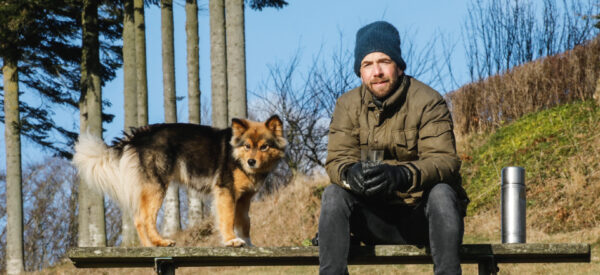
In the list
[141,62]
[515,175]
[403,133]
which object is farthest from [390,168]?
[141,62]

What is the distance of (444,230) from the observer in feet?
10.2

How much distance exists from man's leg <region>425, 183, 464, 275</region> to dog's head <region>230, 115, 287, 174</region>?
2.53 meters

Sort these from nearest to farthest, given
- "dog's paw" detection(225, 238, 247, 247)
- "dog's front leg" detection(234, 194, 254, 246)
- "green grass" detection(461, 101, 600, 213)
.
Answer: "dog's paw" detection(225, 238, 247, 247) < "dog's front leg" detection(234, 194, 254, 246) < "green grass" detection(461, 101, 600, 213)

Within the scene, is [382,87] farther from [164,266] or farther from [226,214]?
[226,214]

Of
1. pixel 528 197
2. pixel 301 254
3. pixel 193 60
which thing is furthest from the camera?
pixel 193 60

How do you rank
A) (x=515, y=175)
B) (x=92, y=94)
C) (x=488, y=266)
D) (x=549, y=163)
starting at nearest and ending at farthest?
(x=488, y=266) < (x=515, y=175) < (x=549, y=163) < (x=92, y=94)

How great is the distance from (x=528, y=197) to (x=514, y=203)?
17.4 feet

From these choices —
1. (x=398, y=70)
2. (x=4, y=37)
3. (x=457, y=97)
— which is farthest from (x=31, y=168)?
(x=398, y=70)

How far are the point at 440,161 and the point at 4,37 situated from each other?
47.1 feet

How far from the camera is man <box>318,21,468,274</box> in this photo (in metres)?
3.19

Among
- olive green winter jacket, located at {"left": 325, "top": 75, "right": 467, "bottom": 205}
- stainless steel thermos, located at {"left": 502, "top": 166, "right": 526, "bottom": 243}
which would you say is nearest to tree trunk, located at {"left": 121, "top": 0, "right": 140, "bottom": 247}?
stainless steel thermos, located at {"left": 502, "top": 166, "right": 526, "bottom": 243}

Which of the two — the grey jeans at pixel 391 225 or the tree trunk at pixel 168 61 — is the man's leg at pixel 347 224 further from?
the tree trunk at pixel 168 61

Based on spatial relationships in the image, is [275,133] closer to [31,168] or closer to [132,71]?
[132,71]

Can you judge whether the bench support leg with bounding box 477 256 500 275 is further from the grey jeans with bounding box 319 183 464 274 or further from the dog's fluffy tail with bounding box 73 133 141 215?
the dog's fluffy tail with bounding box 73 133 141 215
